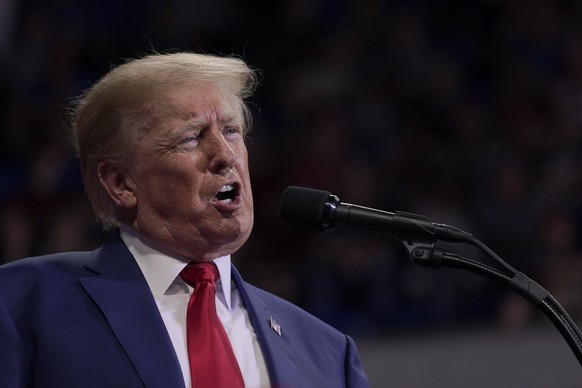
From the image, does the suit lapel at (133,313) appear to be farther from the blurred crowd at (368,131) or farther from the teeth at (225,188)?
the blurred crowd at (368,131)

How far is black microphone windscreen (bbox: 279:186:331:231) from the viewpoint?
1994 millimetres

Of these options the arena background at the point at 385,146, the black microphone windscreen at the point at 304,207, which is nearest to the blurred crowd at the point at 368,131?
the arena background at the point at 385,146

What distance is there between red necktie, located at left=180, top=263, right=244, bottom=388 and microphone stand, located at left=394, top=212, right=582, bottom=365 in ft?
1.40

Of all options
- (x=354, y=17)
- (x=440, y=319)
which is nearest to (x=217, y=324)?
(x=440, y=319)

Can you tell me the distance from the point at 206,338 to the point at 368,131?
382 centimetres

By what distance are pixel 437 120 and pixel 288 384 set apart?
3.97 meters

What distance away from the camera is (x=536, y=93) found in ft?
20.0

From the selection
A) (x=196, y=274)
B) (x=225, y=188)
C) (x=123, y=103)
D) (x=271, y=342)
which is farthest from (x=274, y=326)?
(x=123, y=103)

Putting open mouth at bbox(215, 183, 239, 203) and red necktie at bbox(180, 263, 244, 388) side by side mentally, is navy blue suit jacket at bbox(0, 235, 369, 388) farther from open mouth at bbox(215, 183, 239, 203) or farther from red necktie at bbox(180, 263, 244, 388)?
open mouth at bbox(215, 183, 239, 203)

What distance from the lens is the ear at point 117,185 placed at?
89.0 inches

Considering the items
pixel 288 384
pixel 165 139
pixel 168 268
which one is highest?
pixel 165 139

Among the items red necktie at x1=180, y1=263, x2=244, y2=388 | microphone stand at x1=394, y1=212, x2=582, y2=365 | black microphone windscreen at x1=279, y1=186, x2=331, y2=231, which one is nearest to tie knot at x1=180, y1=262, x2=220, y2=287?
red necktie at x1=180, y1=263, x2=244, y2=388

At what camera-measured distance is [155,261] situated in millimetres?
2227

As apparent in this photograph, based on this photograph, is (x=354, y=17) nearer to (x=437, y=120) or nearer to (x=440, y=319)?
(x=437, y=120)
